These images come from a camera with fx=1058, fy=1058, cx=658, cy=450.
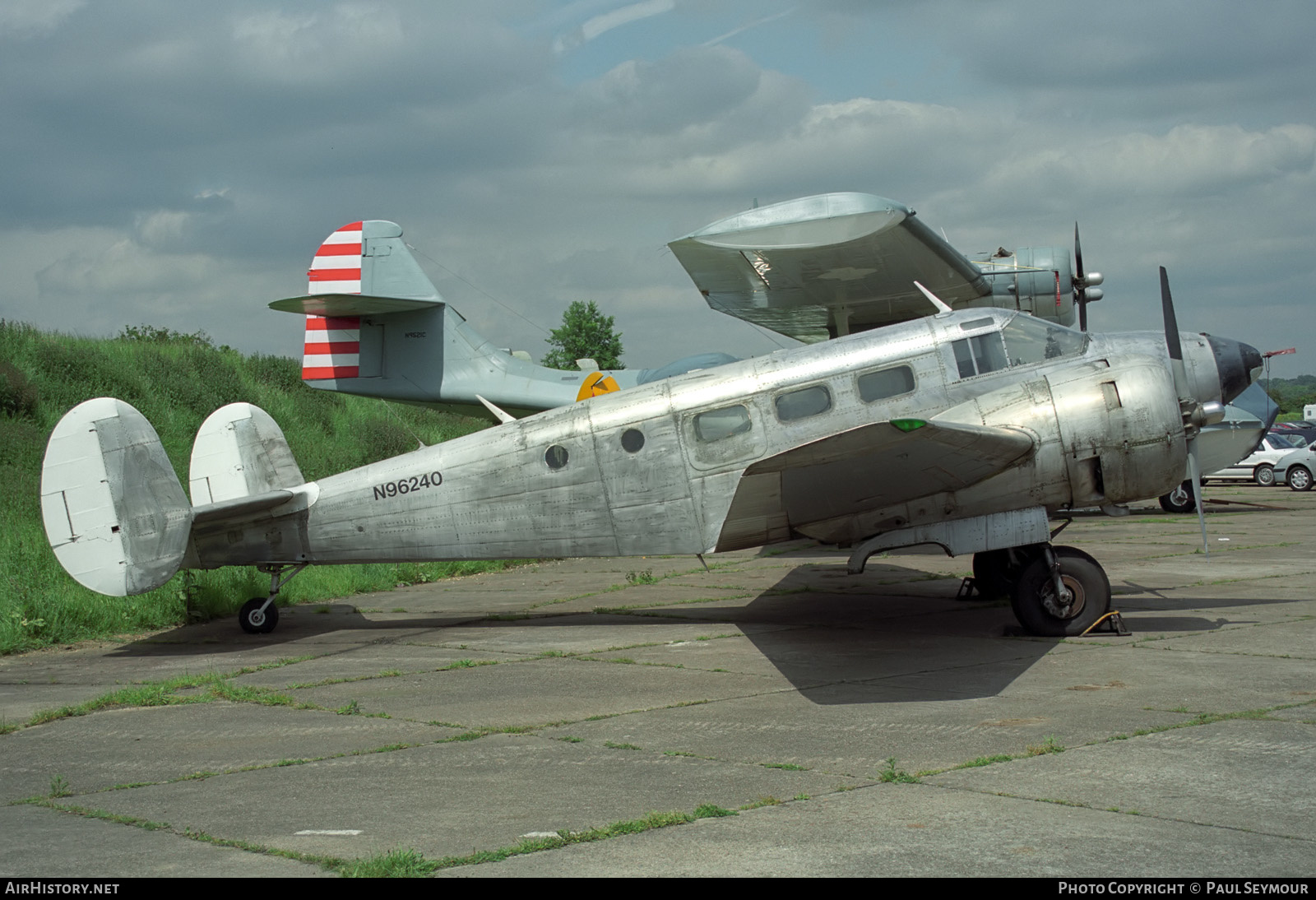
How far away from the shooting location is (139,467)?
413 inches

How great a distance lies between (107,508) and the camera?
1027 centimetres

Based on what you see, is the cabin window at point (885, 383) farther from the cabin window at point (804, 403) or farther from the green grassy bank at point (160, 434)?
the green grassy bank at point (160, 434)

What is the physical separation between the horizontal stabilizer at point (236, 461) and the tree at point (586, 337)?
61.2 m

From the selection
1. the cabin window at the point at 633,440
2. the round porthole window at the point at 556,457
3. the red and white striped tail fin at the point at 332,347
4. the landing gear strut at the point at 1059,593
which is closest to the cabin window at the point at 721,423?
the cabin window at the point at 633,440

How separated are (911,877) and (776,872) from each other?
1.63 feet

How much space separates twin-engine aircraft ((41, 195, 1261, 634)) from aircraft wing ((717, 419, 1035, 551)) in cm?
3

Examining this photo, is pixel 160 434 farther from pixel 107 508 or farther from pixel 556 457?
pixel 556 457

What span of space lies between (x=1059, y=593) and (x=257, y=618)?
27.1ft

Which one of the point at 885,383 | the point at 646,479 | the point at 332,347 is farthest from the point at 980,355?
the point at 332,347

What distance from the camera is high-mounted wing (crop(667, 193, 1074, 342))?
14508 millimetres

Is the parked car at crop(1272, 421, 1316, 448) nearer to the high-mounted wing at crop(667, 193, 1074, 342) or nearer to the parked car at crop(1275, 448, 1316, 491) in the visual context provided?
the parked car at crop(1275, 448, 1316, 491)

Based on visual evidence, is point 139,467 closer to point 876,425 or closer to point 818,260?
point 876,425

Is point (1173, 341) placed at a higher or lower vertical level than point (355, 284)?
lower

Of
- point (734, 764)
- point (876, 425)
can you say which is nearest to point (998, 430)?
point (876, 425)
